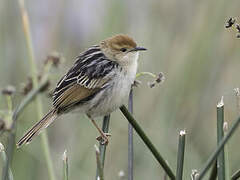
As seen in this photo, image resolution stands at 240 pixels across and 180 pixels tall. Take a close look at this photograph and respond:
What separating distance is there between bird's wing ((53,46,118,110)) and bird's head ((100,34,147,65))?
0.19 ft

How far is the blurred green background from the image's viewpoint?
3.84 meters

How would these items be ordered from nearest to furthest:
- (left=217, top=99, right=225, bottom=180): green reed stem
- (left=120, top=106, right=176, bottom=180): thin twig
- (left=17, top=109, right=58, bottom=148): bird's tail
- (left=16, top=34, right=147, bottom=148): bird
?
(left=217, top=99, right=225, bottom=180): green reed stem, (left=120, top=106, right=176, bottom=180): thin twig, (left=17, top=109, right=58, bottom=148): bird's tail, (left=16, top=34, right=147, bottom=148): bird

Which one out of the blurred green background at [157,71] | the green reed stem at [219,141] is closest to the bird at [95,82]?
the blurred green background at [157,71]

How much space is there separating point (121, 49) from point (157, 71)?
0.92 metres

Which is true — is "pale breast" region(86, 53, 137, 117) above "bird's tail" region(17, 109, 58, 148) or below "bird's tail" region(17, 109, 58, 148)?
above

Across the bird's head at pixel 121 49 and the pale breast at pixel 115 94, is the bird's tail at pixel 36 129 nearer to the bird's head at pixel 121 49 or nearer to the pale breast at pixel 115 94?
the pale breast at pixel 115 94

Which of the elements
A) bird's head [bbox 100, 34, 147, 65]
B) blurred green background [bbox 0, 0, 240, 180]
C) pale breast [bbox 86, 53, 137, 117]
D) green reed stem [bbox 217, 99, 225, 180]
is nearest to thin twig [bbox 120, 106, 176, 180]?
green reed stem [bbox 217, 99, 225, 180]

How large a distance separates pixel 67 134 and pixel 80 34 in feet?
3.81

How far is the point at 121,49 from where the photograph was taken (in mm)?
3139

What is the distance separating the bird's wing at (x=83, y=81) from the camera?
119 inches

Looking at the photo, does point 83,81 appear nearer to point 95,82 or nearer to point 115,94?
point 95,82

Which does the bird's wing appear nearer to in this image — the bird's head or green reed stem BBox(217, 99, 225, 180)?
the bird's head

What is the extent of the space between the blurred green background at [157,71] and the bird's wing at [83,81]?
82 cm

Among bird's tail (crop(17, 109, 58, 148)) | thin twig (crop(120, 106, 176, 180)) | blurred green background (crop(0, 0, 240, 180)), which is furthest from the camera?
blurred green background (crop(0, 0, 240, 180))
